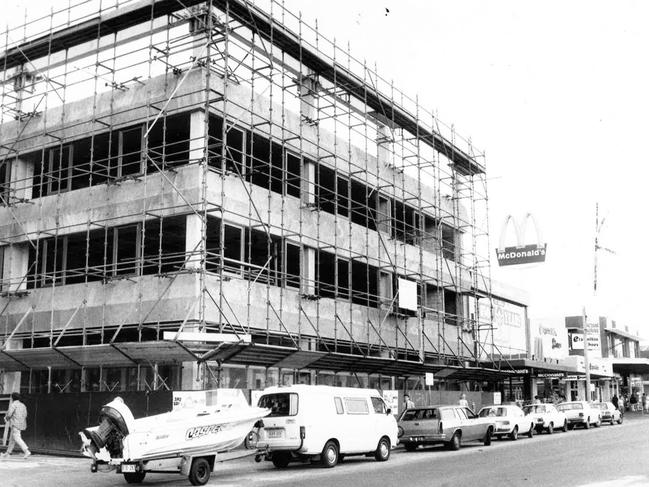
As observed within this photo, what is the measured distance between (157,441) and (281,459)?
4517mm

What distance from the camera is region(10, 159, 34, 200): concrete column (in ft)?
94.2

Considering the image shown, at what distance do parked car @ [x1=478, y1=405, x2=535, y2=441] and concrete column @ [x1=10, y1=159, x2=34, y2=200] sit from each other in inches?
706

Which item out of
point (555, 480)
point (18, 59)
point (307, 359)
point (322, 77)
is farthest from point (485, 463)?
point (18, 59)

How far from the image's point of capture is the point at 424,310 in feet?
114

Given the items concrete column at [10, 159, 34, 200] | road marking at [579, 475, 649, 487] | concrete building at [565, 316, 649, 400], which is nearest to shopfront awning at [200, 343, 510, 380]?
road marking at [579, 475, 649, 487]

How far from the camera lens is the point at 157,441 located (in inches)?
585

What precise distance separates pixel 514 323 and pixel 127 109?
34.3 meters

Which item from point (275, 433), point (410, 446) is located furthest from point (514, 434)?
point (275, 433)

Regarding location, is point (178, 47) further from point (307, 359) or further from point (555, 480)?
point (555, 480)

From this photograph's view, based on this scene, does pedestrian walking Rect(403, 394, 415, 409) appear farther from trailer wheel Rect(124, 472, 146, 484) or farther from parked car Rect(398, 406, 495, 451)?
trailer wheel Rect(124, 472, 146, 484)

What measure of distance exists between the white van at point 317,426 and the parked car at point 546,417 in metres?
13.3

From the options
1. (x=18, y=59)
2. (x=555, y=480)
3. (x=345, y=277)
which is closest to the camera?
(x=555, y=480)

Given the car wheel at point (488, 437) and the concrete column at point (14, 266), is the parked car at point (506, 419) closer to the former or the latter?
the car wheel at point (488, 437)

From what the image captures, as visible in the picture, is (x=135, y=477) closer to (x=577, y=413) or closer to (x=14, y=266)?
(x=14, y=266)
